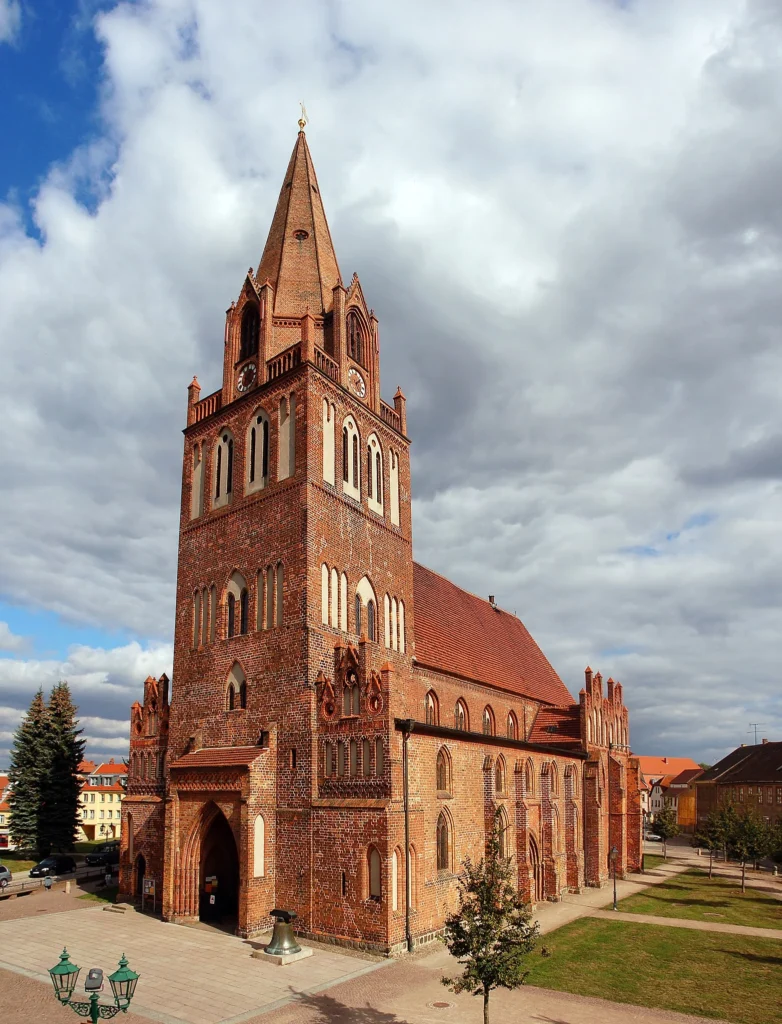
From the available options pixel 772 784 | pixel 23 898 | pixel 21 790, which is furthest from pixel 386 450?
pixel 772 784

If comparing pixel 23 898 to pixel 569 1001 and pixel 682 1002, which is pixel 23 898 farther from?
pixel 682 1002

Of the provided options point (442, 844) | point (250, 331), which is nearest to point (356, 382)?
point (250, 331)

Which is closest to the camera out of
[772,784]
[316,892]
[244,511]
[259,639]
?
[316,892]

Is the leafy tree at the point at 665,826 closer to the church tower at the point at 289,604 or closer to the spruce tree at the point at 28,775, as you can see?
the church tower at the point at 289,604

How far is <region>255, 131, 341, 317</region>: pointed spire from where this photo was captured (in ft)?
103

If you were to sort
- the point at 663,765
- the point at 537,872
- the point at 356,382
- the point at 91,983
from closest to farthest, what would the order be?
the point at 91,983, the point at 356,382, the point at 537,872, the point at 663,765

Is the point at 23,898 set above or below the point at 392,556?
below

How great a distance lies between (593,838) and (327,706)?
20.1 meters

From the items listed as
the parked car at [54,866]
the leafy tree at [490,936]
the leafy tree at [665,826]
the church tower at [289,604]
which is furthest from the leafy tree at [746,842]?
the parked car at [54,866]

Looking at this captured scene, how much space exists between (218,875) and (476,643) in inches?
630

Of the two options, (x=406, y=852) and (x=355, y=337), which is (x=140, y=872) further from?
(x=355, y=337)

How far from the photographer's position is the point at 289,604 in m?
25.5

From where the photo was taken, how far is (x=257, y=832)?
77.0 ft

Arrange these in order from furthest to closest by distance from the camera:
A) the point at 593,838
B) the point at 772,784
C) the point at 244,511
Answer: the point at 772,784, the point at 593,838, the point at 244,511
